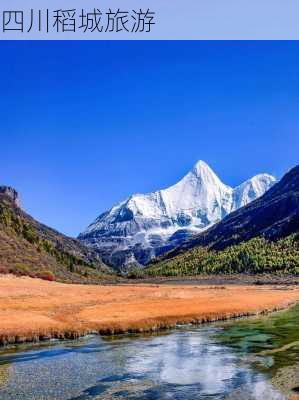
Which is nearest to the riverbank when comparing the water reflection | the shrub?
the water reflection

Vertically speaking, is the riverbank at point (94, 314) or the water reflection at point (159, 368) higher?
the riverbank at point (94, 314)

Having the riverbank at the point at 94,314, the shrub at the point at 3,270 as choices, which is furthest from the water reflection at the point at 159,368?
the shrub at the point at 3,270

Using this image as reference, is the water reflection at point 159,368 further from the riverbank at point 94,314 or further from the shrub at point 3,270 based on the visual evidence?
the shrub at point 3,270

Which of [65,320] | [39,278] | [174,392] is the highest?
[39,278]

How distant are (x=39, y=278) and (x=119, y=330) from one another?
102202 mm

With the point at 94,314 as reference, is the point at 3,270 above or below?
above

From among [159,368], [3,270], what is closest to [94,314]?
[159,368]

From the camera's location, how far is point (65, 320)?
68.1 meters

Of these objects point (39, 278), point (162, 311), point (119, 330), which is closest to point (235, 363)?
point (119, 330)

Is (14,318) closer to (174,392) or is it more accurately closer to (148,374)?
(148,374)

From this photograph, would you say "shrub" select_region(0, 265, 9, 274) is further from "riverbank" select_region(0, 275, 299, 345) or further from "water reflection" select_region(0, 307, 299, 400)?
"water reflection" select_region(0, 307, 299, 400)

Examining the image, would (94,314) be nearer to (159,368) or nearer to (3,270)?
(159,368)

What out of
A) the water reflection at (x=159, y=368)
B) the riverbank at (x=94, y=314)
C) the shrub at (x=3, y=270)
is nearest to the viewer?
the water reflection at (x=159, y=368)

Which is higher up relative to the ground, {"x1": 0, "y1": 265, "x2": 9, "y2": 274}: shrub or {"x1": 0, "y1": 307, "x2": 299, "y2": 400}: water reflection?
{"x1": 0, "y1": 265, "x2": 9, "y2": 274}: shrub
